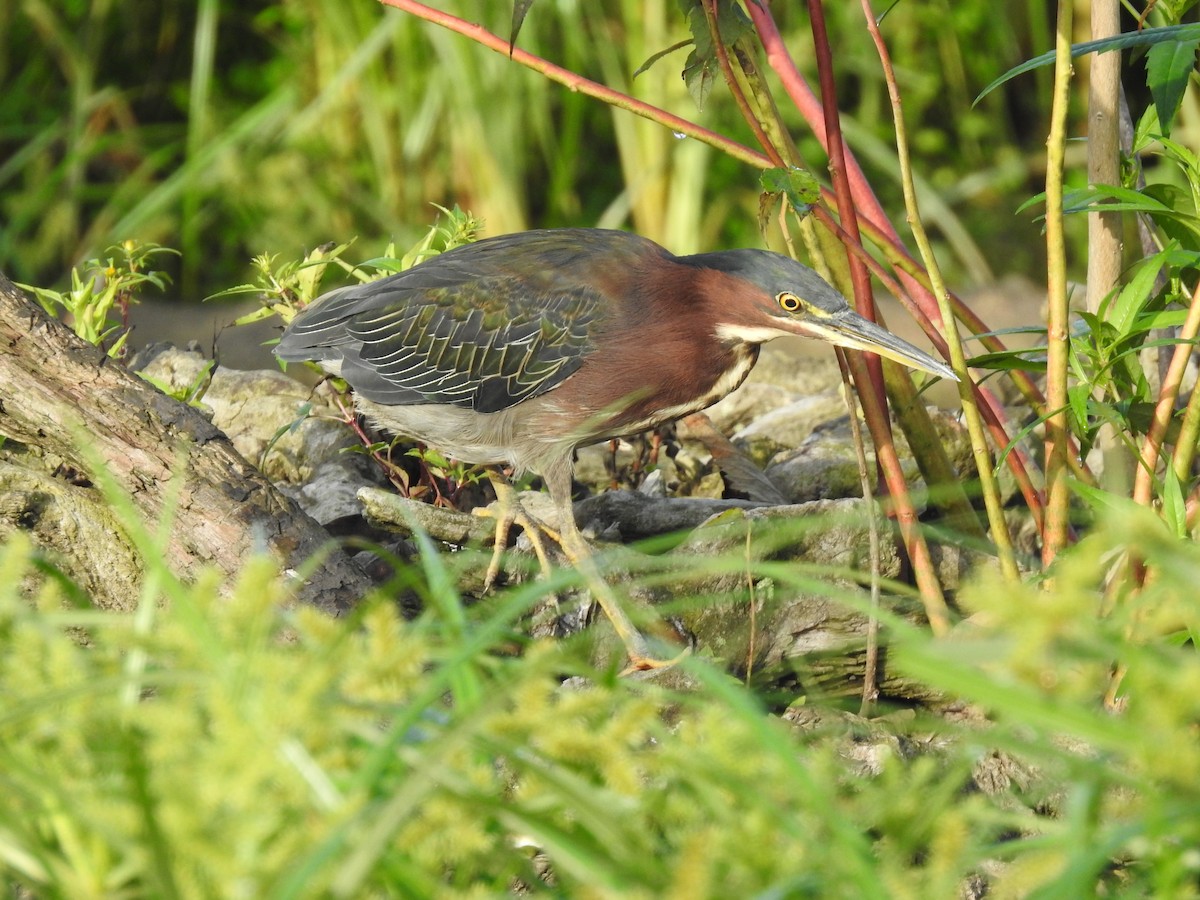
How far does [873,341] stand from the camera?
221 centimetres

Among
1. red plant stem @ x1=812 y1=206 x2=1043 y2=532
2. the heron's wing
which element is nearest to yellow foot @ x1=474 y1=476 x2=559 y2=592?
the heron's wing

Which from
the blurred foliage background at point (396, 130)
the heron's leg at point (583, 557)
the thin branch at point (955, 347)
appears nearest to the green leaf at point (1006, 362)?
the thin branch at point (955, 347)

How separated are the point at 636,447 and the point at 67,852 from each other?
82.0 inches

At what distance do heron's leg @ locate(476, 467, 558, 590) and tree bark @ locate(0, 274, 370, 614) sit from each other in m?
0.39

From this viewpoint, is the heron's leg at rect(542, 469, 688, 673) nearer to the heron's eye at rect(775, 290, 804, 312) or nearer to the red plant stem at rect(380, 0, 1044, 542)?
the heron's eye at rect(775, 290, 804, 312)

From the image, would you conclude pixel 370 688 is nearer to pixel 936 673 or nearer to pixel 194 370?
pixel 936 673

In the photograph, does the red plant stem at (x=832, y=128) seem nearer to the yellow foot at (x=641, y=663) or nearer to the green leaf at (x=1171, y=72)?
the green leaf at (x=1171, y=72)

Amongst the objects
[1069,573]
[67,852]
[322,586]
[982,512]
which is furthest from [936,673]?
[982,512]

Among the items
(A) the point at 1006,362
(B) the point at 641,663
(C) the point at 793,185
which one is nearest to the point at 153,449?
(B) the point at 641,663

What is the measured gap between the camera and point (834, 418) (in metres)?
3.08

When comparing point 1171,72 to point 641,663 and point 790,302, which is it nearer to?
point 790,302

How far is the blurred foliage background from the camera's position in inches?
227

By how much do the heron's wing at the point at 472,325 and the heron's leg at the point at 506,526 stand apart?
0.54ft

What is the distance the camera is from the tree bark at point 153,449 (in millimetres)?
2033
